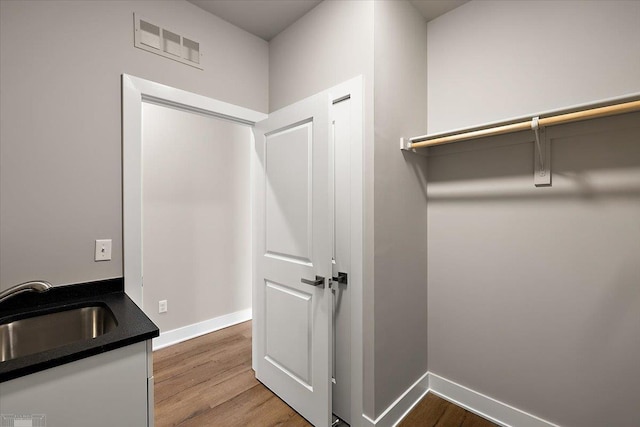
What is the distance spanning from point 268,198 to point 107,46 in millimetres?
1195

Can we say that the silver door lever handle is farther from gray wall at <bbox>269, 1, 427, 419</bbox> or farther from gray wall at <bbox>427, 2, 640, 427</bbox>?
gray wall at <bbox>427, 2, 640, 427</bbox>

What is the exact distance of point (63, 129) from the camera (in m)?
1.40

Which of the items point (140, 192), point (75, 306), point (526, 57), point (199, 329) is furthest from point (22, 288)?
point (526, 57)

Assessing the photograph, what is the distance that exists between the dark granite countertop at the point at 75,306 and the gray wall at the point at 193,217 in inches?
49.4

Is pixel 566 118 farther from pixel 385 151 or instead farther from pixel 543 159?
pixel 385 151

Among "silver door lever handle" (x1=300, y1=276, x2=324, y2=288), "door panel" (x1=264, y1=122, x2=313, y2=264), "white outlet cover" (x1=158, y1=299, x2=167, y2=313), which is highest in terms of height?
"door panel" (x1=264, y1=122, x2=313, y2=264)

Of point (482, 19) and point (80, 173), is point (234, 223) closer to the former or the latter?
point (80, 173)

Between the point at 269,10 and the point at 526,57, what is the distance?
159 cm

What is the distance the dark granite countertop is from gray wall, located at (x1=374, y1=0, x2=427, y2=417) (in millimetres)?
1150

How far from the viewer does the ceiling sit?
1.82m

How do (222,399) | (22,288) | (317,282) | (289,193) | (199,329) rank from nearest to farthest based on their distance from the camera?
(22,288) < (317,282) < (289,193) < (222,399) < (199,329)

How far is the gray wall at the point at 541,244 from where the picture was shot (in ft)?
4.50

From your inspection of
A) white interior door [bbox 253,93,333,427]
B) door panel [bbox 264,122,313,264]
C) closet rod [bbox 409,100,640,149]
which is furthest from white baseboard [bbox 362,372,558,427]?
closet rod [bbox 409,100,640,149]

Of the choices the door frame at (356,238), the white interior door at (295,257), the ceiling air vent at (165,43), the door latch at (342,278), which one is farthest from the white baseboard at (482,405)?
the ceiling air vent at (165,43)
